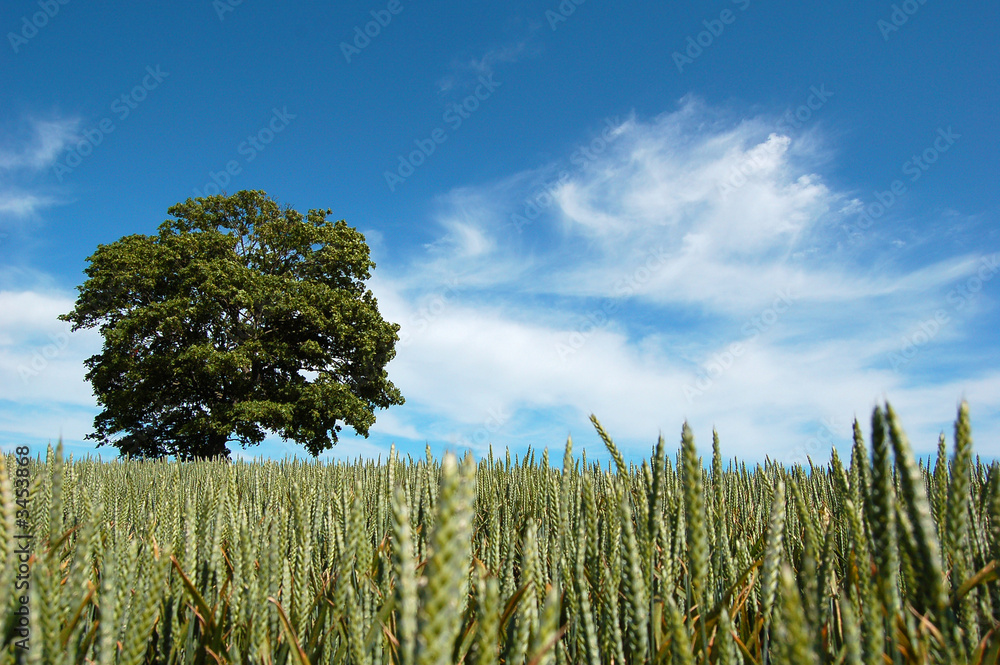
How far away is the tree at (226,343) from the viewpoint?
24891 millimetres

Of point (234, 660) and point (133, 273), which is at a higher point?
point (133, 273)

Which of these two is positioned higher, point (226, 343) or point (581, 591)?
point (226, 343)

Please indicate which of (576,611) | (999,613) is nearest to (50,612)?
(576,611)

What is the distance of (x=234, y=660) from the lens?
1400mm

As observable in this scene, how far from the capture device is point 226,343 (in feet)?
87.9

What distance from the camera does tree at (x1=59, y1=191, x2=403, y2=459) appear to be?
24.9 meters

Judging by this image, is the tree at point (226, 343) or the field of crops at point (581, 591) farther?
the tree at point (226, 343)

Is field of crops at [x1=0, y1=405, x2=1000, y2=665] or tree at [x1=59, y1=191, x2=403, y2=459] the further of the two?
tree at [x1=59, y1=191, x2=403, y2=459]

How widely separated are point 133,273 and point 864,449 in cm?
3021

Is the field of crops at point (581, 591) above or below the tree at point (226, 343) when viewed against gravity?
below

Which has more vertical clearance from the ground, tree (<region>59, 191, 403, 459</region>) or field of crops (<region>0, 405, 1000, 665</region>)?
tree (<region>59, 191, 403, 459</region>)

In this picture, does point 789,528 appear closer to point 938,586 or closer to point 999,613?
point 999,613

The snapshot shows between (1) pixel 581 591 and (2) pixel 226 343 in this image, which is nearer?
(1) pixel 581 591

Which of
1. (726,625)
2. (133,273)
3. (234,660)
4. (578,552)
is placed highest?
(133,273)
